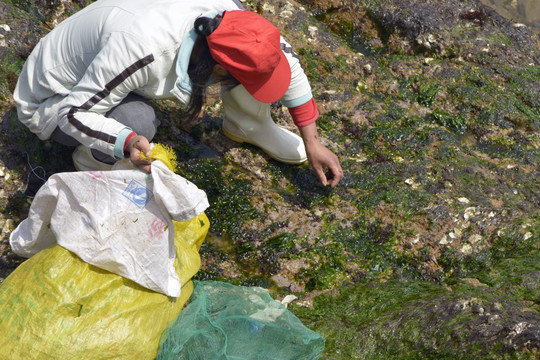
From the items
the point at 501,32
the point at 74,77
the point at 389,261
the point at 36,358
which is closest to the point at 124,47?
the point at 74,77

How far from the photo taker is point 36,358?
220 centimetres

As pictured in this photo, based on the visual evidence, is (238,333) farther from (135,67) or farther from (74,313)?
(135,67)

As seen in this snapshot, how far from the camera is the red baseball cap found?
2578 millimetres

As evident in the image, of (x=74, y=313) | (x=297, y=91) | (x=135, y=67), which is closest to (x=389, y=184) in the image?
(x=297, y=91)

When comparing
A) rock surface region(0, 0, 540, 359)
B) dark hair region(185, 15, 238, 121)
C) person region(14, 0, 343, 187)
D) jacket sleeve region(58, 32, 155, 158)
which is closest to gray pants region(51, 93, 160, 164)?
person region(14, 0, 343, 187)

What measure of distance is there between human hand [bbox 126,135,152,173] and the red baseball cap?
1.91ft

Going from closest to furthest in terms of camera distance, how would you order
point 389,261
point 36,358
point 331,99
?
1. point 36,358
2. point 389,261
3. point 331,99

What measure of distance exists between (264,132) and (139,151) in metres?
1.38

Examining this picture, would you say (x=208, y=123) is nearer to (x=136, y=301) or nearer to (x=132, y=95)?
(x=132, y=95)

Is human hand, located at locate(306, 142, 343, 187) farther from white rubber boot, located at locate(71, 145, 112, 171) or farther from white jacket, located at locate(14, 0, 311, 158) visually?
white rubber boot, located at locate(71, 145, 112, 171)

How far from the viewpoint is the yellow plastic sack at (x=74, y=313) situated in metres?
2.23

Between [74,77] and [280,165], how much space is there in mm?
1590

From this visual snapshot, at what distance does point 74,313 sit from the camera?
2291 millimetres

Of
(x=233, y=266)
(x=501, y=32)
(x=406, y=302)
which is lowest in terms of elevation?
(x=233, y=266)
